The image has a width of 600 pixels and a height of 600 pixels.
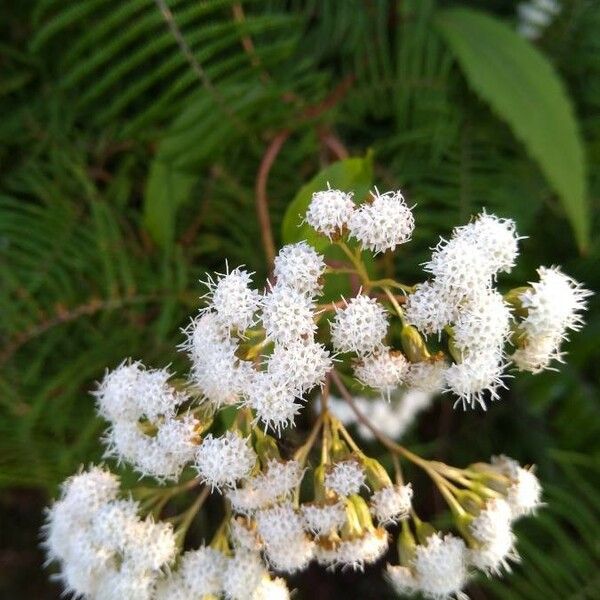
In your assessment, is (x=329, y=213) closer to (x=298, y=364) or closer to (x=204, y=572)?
(x=298, y=364)

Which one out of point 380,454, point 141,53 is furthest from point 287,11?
point 380,454

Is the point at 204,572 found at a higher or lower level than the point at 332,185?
lower

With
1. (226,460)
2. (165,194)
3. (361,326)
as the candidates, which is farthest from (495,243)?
(165,194)

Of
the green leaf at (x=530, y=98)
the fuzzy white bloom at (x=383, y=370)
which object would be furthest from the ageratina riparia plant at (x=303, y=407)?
the green leaf at (x=530, y=98)

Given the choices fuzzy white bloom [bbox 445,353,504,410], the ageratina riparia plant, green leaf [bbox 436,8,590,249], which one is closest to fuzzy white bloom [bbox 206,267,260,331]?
the ageratina riparia plant

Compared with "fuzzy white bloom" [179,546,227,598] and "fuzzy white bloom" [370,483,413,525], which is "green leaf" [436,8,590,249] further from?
"fuzzy white bloom" [179,546,227,598]
